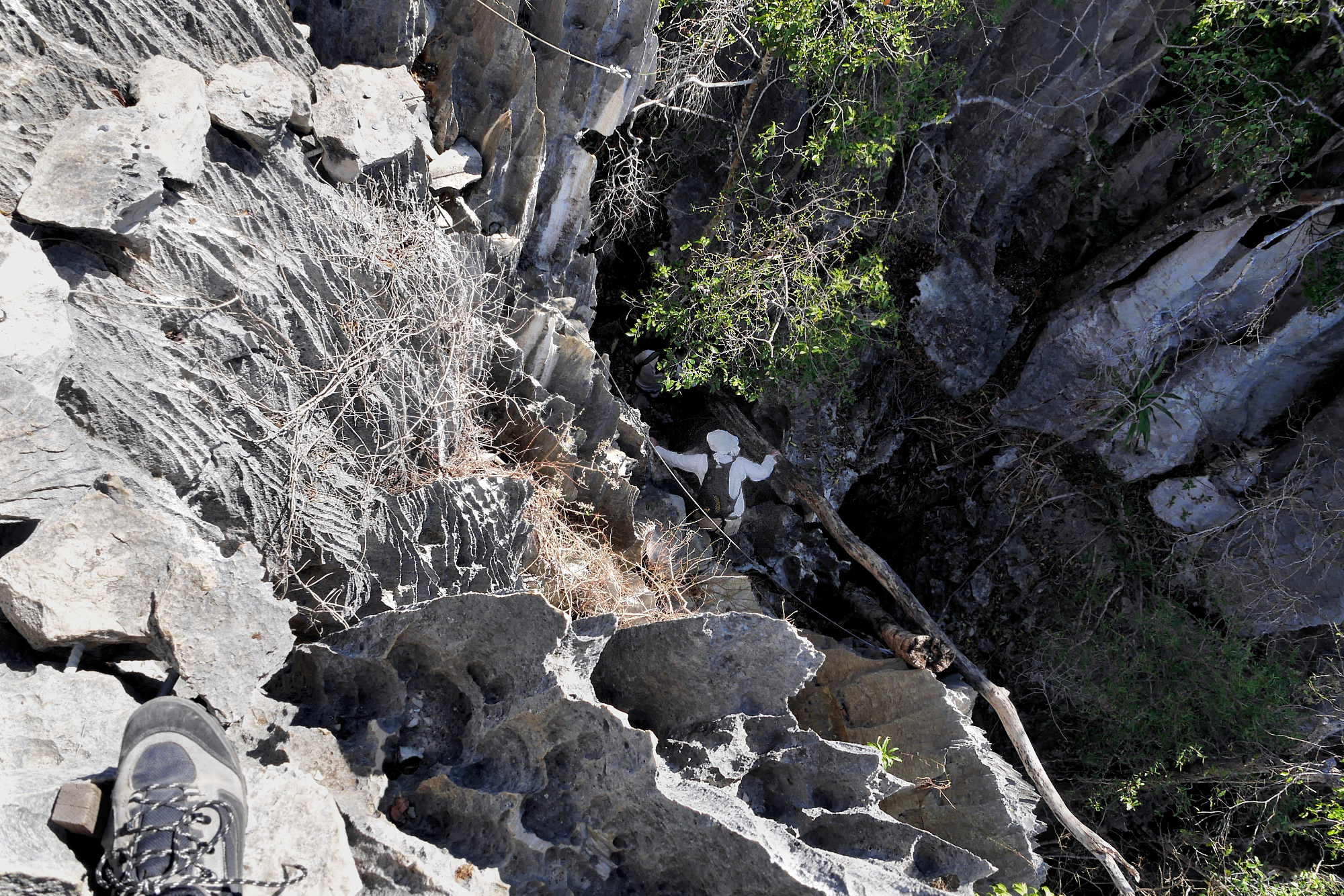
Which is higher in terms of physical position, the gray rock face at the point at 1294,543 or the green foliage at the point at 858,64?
the green foliage at the point at 858,64

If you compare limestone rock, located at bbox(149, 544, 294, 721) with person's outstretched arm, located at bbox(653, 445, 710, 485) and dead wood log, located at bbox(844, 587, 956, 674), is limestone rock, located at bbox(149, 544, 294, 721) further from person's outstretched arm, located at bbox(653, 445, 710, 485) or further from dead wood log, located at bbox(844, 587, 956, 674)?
dead wood log, located at bbox(844, 587, 956, 674)

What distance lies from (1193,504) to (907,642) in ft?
9.52

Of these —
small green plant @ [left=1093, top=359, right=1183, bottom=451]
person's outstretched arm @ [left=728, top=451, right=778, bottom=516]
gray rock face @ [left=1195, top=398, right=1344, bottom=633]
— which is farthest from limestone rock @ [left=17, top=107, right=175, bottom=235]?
gray rock face @ [left=1195, top=398, right=1344, bottom=633]

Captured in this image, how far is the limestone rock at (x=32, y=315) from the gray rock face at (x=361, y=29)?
181cm

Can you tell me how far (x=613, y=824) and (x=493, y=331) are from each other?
2490mm

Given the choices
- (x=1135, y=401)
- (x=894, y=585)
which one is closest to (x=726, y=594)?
(x=894, y=585)

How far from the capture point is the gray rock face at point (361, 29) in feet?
11.2

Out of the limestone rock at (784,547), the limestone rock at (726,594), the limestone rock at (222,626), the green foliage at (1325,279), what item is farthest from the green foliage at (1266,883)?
the limestone rock at (222,626)

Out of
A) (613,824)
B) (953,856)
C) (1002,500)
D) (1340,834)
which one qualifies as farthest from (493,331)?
(1340,834)

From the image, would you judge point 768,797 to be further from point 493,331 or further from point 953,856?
point 493,331

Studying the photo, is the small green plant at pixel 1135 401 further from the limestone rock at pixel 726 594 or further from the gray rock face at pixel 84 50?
the gray rock face at pixel 84 50

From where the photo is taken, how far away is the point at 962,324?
251 inches

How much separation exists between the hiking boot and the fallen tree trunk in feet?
13.4

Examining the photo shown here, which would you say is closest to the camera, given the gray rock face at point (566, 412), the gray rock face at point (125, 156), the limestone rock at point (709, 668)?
the gray rock face at point (125, 156)
